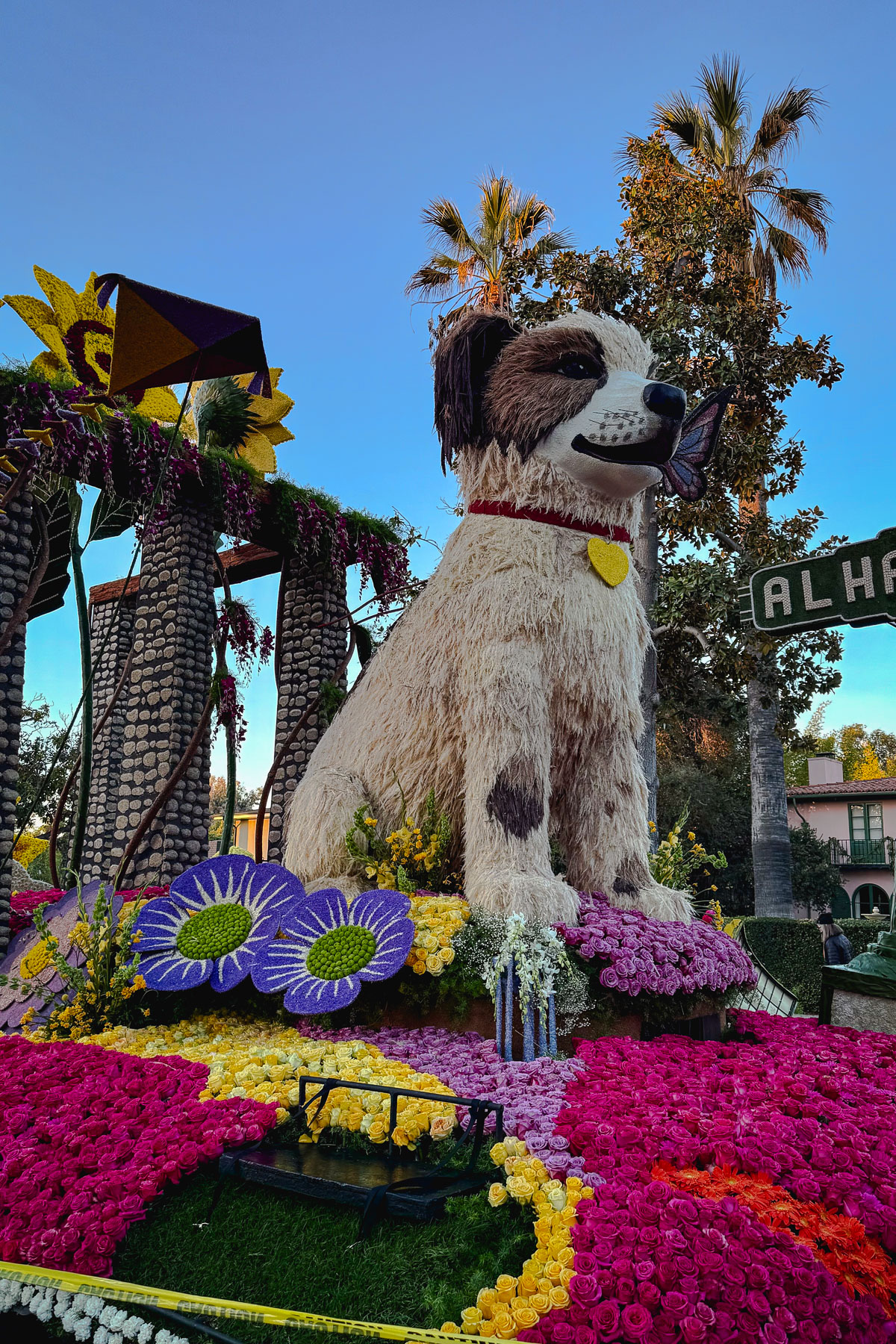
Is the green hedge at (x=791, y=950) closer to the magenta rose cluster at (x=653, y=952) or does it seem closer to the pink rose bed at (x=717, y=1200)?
the magenta rose cluster at (x=653, y=952)

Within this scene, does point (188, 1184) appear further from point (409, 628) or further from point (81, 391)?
point (81, 391)

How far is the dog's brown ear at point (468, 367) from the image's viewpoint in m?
3.71

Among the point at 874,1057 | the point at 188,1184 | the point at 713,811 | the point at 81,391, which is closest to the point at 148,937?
the point at 188,1184

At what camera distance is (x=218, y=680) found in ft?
17.7

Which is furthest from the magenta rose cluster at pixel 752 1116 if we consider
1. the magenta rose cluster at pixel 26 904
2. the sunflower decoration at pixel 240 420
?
the sunflower decoration at pixel 240 420

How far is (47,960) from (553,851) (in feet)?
7.39

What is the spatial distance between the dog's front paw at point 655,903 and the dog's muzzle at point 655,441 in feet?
5.69

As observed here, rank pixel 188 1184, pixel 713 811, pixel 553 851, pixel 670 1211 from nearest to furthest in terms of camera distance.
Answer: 1. pixel 670 1211
2. pixel 188 1184
3. pixel 553 851
4. pixel 713 811

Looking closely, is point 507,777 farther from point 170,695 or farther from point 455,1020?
point 170,695

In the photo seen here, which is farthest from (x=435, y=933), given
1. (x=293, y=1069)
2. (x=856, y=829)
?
(x=856, y=829)

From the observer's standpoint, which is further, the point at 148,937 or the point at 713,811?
the point at 713,811

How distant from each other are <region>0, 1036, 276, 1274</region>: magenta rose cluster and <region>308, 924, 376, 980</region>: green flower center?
0.56 meters

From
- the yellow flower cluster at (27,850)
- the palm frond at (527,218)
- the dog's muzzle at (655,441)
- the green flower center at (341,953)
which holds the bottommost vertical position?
the green flower center at (341,953)

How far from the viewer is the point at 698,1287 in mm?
1554
